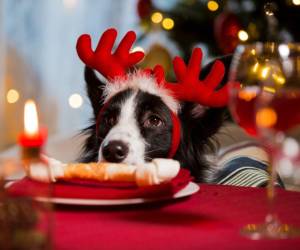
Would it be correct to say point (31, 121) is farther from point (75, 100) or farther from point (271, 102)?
point (75, 100)

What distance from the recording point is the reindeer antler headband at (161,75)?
5.87ft

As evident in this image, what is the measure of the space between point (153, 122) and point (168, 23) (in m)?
2.36

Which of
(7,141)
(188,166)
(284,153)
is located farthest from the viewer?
(7,141)

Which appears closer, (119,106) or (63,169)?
(63,169)

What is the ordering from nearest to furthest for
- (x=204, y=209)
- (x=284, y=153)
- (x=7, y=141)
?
(x=284, y=153) < (x=204, y=209) < (x=7, y=141)

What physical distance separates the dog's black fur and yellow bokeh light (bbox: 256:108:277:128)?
0.74m

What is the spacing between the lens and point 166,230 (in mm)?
1016

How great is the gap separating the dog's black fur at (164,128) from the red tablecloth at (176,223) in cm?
45

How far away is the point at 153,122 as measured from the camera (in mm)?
1783

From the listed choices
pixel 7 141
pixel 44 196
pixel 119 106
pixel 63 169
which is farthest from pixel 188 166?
pixel 7 141

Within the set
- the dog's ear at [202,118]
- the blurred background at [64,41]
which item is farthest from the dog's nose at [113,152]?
the blurred background at [64,41]

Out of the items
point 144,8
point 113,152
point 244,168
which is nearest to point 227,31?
point 144,8

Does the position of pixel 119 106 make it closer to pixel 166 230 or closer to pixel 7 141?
pixel 166 230

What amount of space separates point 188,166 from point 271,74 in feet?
2.80
